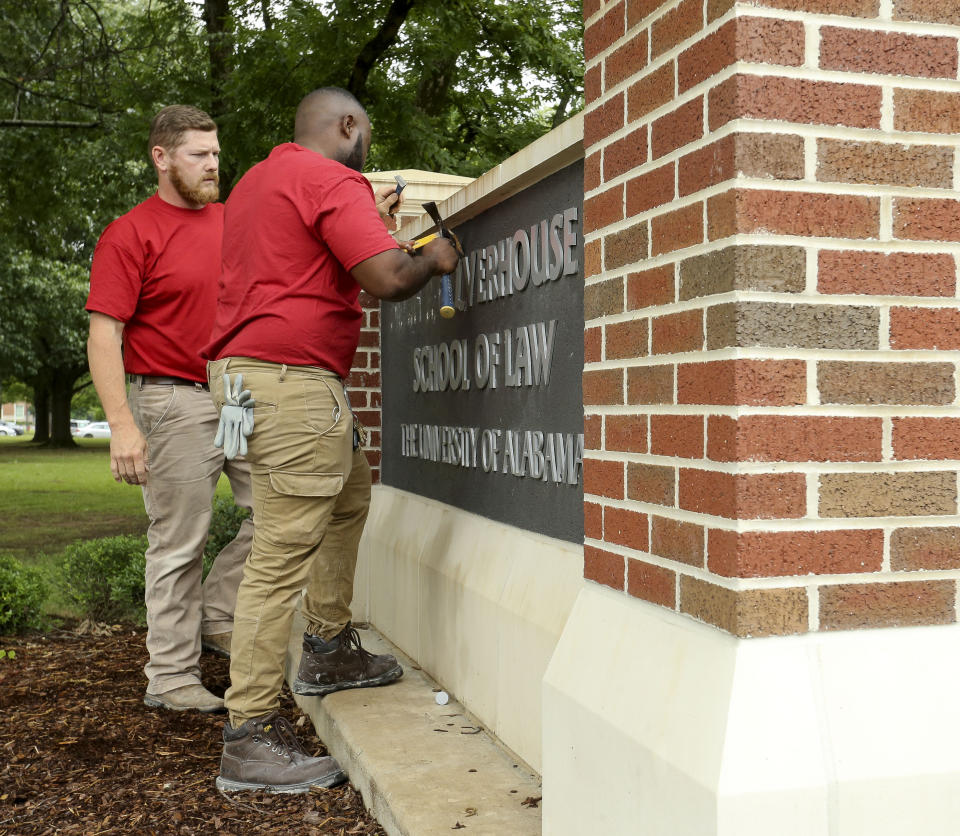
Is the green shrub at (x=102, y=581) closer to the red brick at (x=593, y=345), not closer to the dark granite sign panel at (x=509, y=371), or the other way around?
the dark granite sign panel at (x=509, y=371)

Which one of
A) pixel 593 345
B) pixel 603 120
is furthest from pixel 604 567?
pixel 603 120

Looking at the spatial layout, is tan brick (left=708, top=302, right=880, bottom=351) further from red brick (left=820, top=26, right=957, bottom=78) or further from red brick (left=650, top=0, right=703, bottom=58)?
red brick (left=650, top=0, right=703, bottom=58)

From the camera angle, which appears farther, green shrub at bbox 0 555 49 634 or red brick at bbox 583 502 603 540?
green shrub at bbox 0 555 49 634

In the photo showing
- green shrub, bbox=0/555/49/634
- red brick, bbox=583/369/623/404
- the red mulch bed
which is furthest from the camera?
green shrub, bbox=0/555/49/634

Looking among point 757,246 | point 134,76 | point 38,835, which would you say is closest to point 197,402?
point 38,835

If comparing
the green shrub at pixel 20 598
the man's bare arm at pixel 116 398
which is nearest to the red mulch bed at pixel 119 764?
the green shrub at pixel 20 598

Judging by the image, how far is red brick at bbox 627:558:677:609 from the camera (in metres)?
2.07

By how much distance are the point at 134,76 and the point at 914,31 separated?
8633mm

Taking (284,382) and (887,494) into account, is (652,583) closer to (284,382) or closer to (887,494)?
(887,494)

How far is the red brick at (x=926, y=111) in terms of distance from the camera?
6.23 feet

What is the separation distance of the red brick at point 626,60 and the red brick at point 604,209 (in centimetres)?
23

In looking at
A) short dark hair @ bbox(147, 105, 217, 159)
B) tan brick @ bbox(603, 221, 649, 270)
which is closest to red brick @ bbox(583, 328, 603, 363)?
tan brick @ bbox(603, 221, 649, 270)

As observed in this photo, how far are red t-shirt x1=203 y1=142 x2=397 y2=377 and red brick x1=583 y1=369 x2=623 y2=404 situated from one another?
0.94 metres

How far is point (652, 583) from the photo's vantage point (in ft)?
7.04
